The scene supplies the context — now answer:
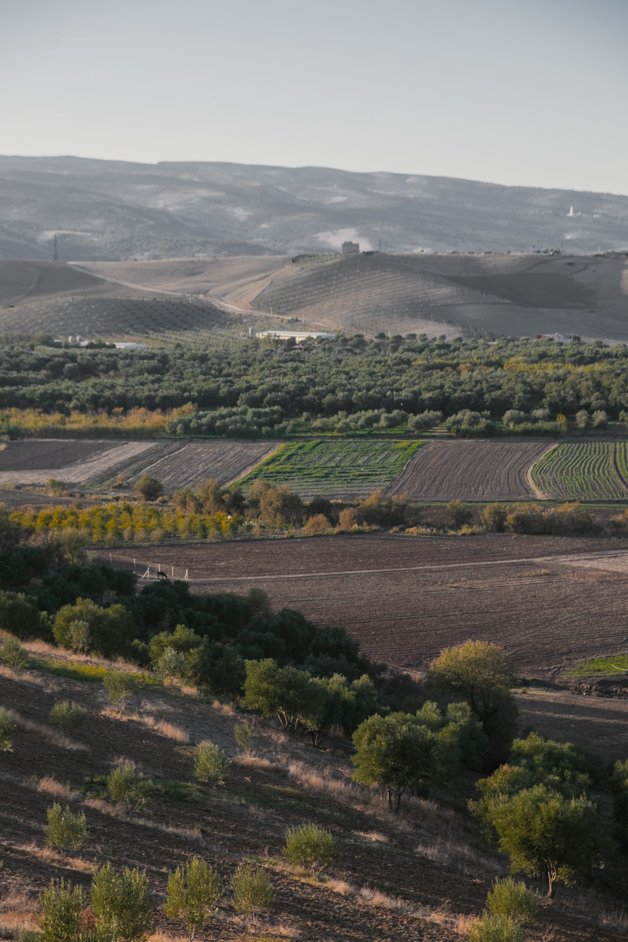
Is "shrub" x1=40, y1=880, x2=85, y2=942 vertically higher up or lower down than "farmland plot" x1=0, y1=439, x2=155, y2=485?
higher up

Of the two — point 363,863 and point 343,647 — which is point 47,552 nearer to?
point 343,647

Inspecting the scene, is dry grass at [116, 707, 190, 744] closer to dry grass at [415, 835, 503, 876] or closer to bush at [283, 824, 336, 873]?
dry grass at [415, 835, 503, 876]

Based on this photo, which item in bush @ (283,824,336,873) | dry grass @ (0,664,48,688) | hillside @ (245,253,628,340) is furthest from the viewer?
hillside @ (245,253,628,340)

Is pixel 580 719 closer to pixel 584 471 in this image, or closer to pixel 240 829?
pixel 240 829

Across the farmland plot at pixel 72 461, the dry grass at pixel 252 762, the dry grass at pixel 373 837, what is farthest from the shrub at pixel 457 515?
the dry grass at pixel 373 837

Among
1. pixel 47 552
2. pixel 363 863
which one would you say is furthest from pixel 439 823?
pixel 47 552

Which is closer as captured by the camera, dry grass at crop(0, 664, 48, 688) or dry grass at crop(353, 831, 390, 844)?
dry grass at crop(353, 831, 390, 844)

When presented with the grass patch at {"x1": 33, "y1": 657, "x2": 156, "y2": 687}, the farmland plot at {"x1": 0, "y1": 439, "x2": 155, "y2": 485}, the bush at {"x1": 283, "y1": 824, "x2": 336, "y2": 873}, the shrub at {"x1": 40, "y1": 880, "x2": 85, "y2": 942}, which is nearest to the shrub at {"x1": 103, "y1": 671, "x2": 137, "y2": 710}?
the grass patch at {"x1": 33, "y1": 657, "x2": 156, "y2": 687}
